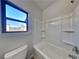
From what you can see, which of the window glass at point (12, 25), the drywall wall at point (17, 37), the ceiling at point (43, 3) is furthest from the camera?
the ceiling at point (43, 3)

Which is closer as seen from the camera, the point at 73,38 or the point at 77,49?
the point at 77,49

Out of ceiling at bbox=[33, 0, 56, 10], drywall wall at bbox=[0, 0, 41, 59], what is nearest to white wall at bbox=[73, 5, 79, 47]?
ceiling at bbox=[33, 0, 56, 10]

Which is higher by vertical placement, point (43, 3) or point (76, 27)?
point (43, 3)

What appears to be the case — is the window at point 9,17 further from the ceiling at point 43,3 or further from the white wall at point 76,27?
the white wall at point 76,27

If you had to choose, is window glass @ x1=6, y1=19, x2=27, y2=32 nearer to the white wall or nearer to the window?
the window

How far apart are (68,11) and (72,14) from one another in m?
0.19

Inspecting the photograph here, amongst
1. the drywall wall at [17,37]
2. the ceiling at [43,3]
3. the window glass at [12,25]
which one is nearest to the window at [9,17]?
the window glass at [12,25]

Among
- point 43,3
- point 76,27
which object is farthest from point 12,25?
point 43,3

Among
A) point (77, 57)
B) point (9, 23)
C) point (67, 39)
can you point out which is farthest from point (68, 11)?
point (9, 23)

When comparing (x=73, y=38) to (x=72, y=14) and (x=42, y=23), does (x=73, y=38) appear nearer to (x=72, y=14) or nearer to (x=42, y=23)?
(x=72, y=14)

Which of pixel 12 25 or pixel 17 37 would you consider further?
pixel 17 37

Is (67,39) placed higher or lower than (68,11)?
lower

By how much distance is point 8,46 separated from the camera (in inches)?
70.3

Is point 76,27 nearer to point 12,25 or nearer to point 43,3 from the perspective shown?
point 12,25
